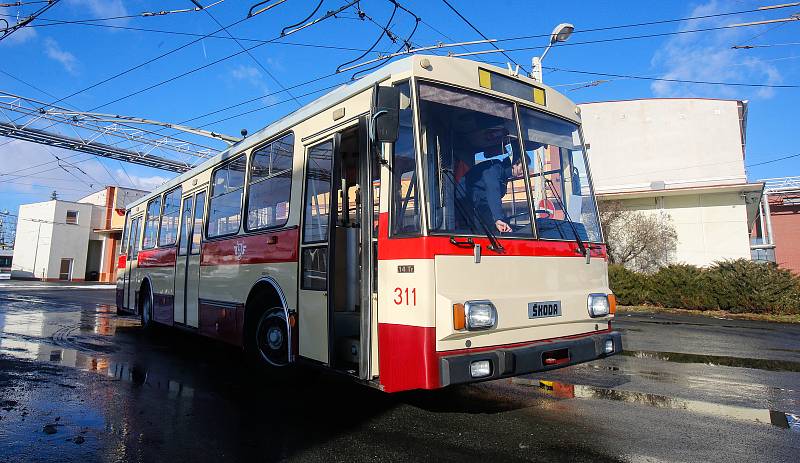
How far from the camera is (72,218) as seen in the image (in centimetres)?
4656

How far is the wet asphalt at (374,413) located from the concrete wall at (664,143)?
25.8m

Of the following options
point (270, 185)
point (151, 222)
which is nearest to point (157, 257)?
point (151, 222)

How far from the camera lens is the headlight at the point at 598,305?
518cm

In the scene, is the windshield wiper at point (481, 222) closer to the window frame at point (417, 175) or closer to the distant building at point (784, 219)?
the window frame at point (417, 175)

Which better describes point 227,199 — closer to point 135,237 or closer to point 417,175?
point 417,175

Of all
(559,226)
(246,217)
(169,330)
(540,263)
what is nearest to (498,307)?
(540,263)

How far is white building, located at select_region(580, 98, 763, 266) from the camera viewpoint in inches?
1105

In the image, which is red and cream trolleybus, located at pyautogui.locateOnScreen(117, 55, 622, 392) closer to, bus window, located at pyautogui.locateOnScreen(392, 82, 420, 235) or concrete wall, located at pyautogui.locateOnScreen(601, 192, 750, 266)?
bus window, located at pyautogui.locateOnScreen(392, 82, 420, 235)

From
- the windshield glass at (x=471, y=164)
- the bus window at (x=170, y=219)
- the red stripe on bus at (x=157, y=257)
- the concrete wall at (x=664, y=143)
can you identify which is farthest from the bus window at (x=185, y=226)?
the concrete wall at (x=664, y=143)

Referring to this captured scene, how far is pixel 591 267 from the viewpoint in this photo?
207 inches

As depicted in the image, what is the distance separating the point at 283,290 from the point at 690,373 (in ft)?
20.3

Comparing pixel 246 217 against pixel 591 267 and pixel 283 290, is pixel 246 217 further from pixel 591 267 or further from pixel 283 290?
pixel 591 267

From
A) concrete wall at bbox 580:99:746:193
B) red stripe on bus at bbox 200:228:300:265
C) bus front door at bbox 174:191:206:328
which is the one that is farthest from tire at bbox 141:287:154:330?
concrete wall at bbox 580:99:746:193

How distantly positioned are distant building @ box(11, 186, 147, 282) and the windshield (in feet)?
156
